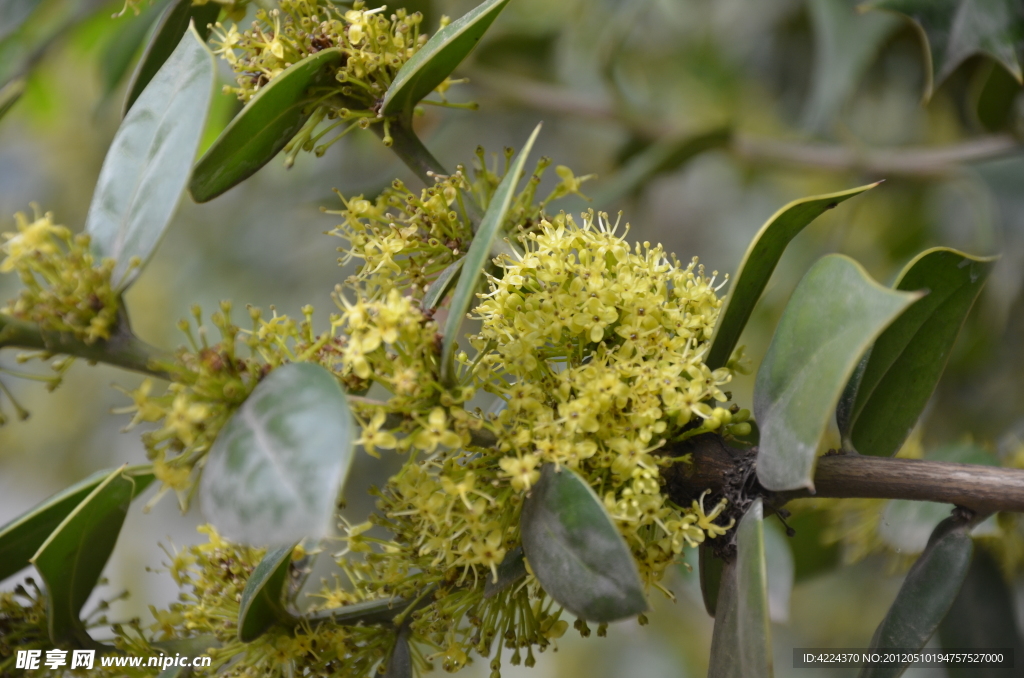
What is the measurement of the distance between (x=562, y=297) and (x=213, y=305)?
207 cm

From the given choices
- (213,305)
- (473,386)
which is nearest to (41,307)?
(473,386)

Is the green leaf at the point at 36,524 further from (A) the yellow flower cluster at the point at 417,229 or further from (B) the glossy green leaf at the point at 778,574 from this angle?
(B) the glossy green leaf at the point at 778,574

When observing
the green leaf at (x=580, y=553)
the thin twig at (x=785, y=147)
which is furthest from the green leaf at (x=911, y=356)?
the thin twig at (x=785, y=147)

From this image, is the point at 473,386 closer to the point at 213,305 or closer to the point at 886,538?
the point at 886,538

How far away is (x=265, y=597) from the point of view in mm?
680

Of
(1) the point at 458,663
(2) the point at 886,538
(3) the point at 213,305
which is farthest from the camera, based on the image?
(3) the point at 213,305

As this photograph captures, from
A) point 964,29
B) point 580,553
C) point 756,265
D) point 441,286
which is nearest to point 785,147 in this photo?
point 964,29

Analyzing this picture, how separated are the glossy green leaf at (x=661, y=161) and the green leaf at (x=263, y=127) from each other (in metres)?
0.82

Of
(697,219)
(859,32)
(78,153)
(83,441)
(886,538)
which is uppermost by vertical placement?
(859,32)

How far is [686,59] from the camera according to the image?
2.31 meters

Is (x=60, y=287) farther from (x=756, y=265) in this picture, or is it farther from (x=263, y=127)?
(x=756, y=265)

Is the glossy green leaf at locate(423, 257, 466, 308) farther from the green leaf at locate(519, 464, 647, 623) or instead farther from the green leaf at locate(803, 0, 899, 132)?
the green leaf at locate(803, 0, 899, 132)

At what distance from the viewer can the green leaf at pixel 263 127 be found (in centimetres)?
62

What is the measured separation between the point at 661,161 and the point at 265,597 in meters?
1.11
